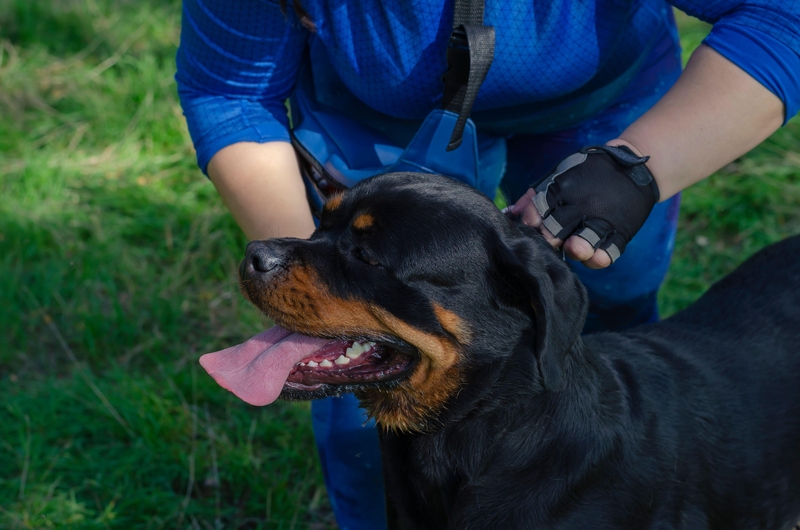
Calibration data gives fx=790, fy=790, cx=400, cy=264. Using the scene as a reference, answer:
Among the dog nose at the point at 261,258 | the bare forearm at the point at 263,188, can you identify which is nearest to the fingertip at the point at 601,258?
the dog nose at the point at 261,258

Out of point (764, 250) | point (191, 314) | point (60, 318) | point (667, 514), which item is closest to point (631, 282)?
point (764, 250)

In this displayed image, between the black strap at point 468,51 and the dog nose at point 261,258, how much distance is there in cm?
70

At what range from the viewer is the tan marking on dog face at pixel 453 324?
208cm

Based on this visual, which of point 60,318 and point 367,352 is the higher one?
point 367,352

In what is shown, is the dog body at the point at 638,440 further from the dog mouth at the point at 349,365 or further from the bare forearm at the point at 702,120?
the bare forearm at the point at 702,120

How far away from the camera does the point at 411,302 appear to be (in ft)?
6.83

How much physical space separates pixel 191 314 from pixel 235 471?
121 centimetres

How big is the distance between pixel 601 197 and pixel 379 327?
71cm

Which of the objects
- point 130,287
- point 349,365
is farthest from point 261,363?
point 130,287

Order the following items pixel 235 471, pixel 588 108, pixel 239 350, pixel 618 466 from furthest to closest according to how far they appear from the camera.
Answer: pixel 235 471 → pixel 588 108 → pixel 239 350 → pixel 618 466

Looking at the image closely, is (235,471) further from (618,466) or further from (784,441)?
(784,441)

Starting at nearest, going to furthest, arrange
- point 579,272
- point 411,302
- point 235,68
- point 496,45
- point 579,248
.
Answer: point 411,302 → point 579,248 → point 496,45 → point 235,68 → point 579,272

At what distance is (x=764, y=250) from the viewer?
114 inches

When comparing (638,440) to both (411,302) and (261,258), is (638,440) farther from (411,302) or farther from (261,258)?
(261,258)
